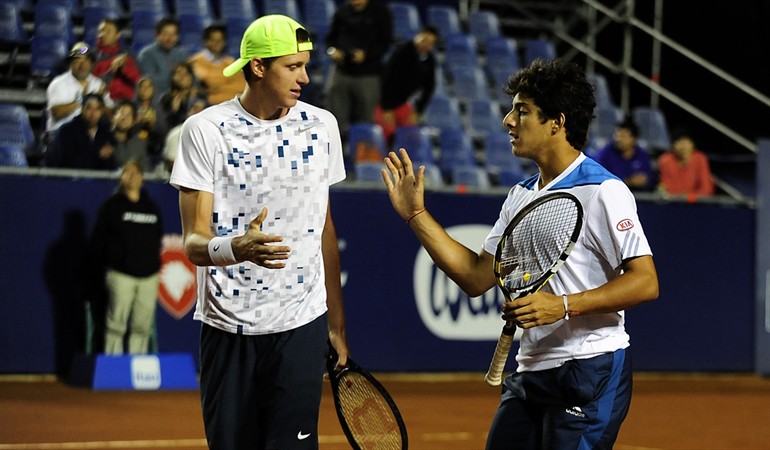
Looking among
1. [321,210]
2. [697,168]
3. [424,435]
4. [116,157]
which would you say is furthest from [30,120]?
[321,210]

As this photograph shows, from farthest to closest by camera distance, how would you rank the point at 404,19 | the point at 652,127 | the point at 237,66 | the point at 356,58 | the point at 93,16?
the point at 404,19 → the point at 652,127 → the point at 93,16 → the point at 356,58 → the point at 237,66

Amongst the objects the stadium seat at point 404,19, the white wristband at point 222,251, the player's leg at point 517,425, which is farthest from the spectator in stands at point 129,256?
the player's leg at point 517,425

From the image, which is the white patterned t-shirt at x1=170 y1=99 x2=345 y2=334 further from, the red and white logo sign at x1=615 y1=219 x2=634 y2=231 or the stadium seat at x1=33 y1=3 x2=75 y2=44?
the stadium seat at x1=33 y1=3 x2=75 y2=44

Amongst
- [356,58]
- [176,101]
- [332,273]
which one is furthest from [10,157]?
[332,273]

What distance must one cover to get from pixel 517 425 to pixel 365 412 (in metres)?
0.94

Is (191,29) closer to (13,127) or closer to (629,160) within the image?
(13,127)

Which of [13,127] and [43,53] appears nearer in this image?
[13,127]

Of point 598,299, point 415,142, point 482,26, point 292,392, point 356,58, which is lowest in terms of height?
point 292,392

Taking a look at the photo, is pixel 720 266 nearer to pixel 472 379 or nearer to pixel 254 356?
pixel 472 379

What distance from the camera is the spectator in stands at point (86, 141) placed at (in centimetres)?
1218

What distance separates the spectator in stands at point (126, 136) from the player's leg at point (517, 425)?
323 inches

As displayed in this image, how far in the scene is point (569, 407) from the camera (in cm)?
452

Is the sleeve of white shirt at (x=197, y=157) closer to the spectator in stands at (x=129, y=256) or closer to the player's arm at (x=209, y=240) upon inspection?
the player's arm at (x=209, y=240)

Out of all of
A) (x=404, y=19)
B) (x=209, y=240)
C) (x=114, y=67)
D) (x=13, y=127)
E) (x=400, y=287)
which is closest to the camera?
(x=209, y=240)
